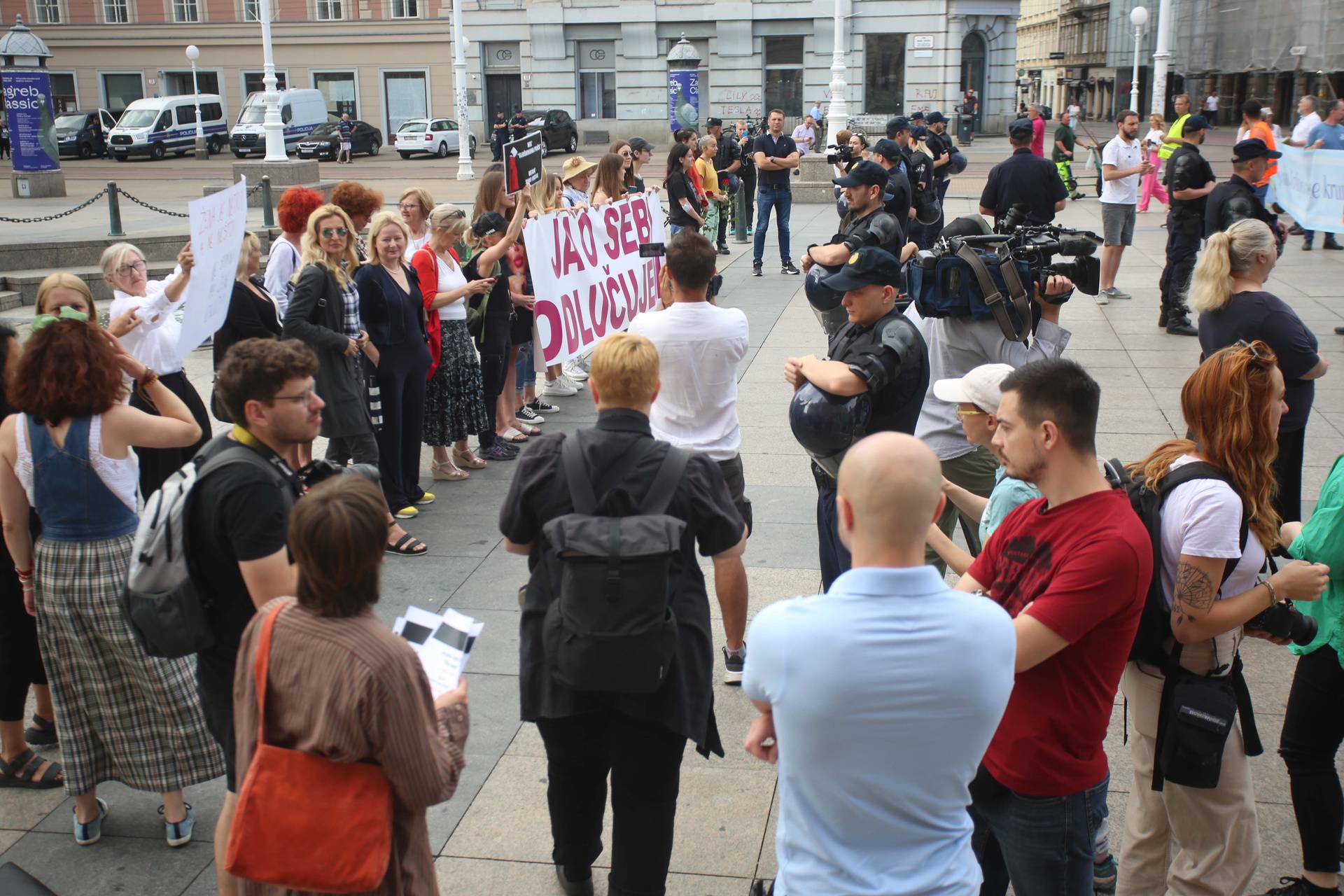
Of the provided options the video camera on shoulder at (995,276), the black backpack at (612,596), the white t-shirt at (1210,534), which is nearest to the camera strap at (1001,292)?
the video camera on shoulder at (995,276)

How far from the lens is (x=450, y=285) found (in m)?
7.44

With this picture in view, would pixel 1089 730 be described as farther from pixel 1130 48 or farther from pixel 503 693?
pixel 1130 48

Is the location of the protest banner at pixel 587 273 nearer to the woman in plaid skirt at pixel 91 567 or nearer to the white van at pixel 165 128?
the woman in plaid skirt at pixel 91 567

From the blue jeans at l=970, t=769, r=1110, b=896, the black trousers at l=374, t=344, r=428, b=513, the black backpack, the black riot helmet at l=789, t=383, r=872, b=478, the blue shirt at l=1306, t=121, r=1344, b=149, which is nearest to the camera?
the blue jeans at l=970, t=769, r=1110, b=896

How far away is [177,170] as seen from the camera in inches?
1438

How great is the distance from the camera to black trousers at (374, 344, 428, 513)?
685 centimetres

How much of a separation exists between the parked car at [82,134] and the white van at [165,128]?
849 millimetres

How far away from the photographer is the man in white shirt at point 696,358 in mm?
4789

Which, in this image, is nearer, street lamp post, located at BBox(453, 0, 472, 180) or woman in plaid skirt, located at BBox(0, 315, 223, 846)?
woman in plaid skirt, located at BBox(0, 315, 223, 846)

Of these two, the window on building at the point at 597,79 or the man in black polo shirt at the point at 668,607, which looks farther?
the window on building at the point at 597,79

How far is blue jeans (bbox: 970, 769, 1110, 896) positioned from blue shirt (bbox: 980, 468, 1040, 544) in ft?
2.52

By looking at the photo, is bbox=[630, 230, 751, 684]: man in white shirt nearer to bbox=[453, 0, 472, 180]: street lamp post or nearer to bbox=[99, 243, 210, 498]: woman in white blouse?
bbox=[99, 243, 210, 498]: woman in white blouse

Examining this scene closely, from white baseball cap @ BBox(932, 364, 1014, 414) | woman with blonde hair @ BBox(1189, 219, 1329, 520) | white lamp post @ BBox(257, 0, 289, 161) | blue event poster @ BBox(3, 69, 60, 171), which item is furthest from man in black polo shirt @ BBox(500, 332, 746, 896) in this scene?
white lamp post @ BBox(257, 0, 289, 161)

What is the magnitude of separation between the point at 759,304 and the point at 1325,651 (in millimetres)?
9802
